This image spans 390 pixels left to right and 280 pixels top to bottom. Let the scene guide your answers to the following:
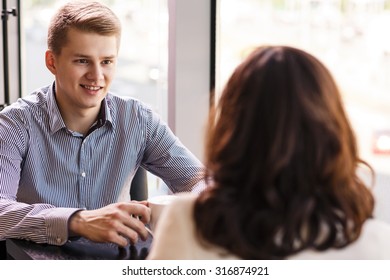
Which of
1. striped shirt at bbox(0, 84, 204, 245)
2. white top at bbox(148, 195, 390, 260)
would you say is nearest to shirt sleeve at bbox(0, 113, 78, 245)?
striped shirt at bbox(0, 84, 204, 245)

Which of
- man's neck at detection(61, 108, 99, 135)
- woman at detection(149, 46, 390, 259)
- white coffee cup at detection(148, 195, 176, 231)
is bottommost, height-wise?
white coffee cup at detection(148, 195, 176, 231)

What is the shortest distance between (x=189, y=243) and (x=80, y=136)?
939 mm

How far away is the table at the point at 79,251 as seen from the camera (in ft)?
4.42

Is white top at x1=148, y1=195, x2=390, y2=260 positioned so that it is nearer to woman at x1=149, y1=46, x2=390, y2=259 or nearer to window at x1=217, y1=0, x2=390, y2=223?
woman at x1=149, y1=46, x2=390, y2=259

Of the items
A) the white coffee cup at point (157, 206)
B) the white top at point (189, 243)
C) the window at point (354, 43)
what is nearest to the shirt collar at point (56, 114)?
the window at point (354, 43)

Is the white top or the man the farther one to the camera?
the man

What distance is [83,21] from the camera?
1771mm

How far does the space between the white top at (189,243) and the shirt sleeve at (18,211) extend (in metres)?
0.53

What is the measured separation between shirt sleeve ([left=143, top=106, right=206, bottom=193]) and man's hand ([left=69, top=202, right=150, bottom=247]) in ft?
1.48

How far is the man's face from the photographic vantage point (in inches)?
70.2

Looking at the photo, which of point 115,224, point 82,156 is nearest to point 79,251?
point 115,224

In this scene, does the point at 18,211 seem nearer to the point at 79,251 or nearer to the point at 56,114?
the point at 79,251
